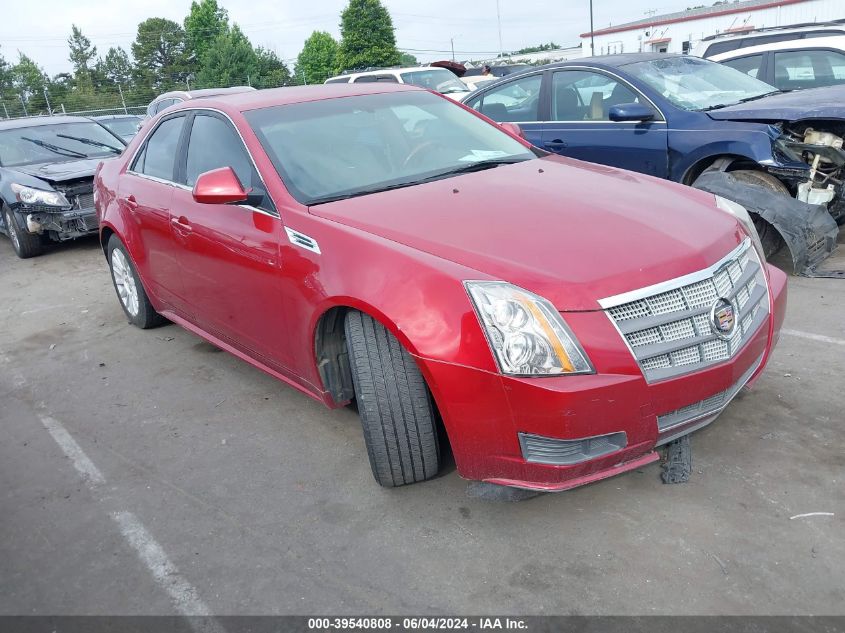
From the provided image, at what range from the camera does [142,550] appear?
9.48 ft

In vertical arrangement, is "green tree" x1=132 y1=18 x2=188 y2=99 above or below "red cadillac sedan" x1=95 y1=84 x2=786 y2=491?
above

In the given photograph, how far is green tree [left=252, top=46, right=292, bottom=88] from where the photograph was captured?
194 ft

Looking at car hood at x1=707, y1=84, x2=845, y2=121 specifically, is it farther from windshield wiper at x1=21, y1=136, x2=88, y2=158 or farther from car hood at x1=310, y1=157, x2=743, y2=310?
windshield wiper at x1=21, y1=136, x2=88, y2=158

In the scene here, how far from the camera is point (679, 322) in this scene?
257 centimetres

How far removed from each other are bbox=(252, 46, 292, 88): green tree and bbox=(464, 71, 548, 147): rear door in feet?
174

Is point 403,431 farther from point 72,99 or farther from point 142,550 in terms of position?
point 72,99

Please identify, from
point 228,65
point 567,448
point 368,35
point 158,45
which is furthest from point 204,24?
point 567,448

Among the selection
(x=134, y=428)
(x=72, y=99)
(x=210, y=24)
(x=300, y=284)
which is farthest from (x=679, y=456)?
(x=210, y=24)

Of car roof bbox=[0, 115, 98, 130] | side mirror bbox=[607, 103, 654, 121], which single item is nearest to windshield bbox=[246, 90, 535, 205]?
side mirror bbox=[607, 103, 654, 121]

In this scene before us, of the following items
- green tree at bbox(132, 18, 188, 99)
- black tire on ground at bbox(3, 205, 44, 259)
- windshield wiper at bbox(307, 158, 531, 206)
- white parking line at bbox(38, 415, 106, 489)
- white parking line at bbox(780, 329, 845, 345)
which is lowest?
white parking line at bbox(780, 329, 845, 345)

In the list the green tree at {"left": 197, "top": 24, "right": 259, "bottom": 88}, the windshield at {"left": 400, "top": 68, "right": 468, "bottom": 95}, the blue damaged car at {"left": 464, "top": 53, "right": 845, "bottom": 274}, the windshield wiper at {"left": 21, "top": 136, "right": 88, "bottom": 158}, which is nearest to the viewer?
the blue damaged car at {"left": 464, "top": 53, "right": 845, "bottom": 274}

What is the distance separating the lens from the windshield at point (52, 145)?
8969mm

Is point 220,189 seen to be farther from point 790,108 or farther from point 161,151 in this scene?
point 790,108

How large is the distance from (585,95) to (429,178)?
12.0ft
